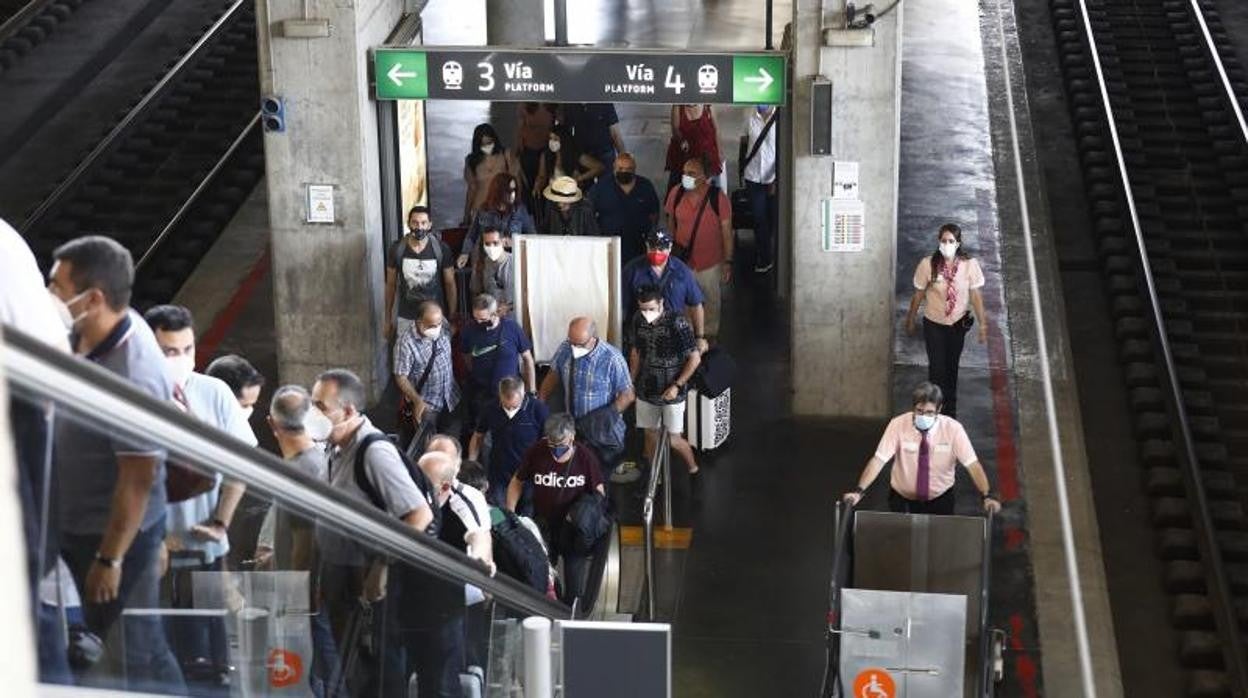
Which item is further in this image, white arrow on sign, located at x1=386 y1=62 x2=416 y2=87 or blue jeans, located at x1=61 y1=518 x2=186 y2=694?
white arrow on sign, located at x1=386 y1=62 x2=416 y2=87

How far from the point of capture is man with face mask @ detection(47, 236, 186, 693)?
11.4 ft

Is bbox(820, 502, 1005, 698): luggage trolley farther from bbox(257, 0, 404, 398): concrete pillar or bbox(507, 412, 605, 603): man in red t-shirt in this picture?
bbox(257, 0, 404, 398): concrete pillar

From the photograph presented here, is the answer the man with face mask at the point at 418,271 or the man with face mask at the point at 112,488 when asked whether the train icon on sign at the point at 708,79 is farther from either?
the man with face mask at the point at 112,488

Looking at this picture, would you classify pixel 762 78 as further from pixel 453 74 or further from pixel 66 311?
pixel 66 311

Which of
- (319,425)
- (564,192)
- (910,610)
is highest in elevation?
(564,192)

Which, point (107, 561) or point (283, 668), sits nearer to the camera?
point (107, 561)

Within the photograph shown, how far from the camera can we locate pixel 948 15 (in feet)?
84.1

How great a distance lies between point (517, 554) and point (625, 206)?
6.25 m

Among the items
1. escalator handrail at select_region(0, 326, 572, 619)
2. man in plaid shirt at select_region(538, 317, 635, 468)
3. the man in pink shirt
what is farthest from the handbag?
escalator handrail at select_region(0, 326, 572, 619)

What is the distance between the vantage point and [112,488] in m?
3.61

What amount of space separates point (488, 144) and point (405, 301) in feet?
7.35

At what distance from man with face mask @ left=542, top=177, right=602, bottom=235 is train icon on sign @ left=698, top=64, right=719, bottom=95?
1.37m

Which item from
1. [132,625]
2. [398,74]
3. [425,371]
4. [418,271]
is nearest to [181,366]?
[132,625]

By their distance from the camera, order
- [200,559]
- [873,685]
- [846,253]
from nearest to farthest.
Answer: [200,559]
[873,685]
[846,253]
